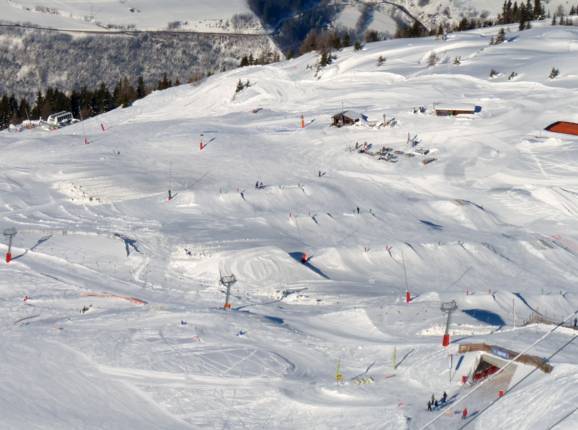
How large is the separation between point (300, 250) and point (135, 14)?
6707 centimetres

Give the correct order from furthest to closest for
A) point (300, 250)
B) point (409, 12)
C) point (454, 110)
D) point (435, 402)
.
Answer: point (409, 12), point (454, 110), point (300, 250), point (435, 402)

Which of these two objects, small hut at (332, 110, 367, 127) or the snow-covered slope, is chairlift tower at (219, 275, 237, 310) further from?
the snow-covered slope

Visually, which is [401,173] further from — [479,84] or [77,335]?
[77,335]

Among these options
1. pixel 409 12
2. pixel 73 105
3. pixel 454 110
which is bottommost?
pixel 73 105

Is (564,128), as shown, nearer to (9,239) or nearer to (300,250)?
(300,250)

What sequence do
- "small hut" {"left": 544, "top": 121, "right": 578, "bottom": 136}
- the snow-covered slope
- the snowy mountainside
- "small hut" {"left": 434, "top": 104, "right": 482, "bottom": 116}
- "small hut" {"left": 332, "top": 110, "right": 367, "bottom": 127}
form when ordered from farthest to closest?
1. the snowy mountainside
2. the snow-covered slope
3. "small hut" {"left": 332, "top": 110, "right": 367, "bottom": 127}
4. "small hut" {"left": 434, "top": 104, "right": 482, "bottom": 116}
5. "small hut" {"left": 544, "top": 121, "right": 578, "bottom": 136}

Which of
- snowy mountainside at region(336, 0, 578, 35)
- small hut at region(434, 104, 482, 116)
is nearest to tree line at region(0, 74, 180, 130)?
small hut at region(434, 104, 482, 116)

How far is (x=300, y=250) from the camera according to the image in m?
26.6

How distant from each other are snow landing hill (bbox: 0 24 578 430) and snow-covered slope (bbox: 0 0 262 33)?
3694 centimetres

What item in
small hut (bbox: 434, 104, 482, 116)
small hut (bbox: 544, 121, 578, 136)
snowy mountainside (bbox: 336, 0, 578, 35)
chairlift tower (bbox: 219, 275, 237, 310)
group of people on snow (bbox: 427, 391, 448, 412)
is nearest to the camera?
group of people on snow (bbox: 427, 391, 448, 412)

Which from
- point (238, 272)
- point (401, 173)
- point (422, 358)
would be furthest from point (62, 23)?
point (422, 358)

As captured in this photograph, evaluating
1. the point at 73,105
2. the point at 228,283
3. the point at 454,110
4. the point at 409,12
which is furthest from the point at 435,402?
the point at 409,12

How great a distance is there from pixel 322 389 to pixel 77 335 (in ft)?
18.0

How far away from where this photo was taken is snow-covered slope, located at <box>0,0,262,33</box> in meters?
86.2
